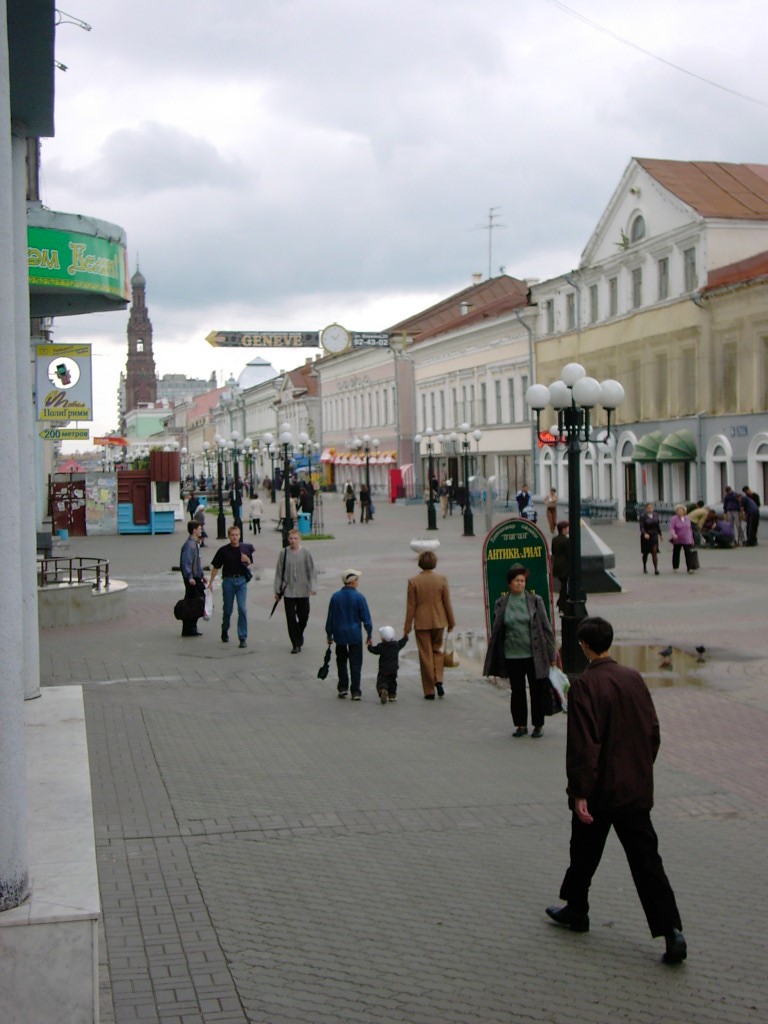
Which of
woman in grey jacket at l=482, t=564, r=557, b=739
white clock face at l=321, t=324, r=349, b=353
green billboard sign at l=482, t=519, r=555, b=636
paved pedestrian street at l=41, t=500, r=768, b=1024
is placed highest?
white clock face at l=321, t=324, r=349, b=353

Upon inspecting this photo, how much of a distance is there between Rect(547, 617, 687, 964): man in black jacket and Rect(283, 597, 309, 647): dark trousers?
404 inches

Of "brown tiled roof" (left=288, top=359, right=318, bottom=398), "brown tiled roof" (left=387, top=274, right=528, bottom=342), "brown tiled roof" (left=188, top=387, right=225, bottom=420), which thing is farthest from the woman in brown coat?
"brown tiled roof" (left=188, top=387, right=225, bottom=420)

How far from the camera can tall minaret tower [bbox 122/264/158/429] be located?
176 metres

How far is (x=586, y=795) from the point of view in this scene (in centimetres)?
579

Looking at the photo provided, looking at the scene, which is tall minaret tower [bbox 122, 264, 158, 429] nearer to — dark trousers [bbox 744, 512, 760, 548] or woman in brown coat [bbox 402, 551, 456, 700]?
dark trousers [bbox 744, 512, 760, 548]

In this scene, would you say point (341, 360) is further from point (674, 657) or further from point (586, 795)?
point (586, 795)

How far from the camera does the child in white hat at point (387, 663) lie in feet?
41.8

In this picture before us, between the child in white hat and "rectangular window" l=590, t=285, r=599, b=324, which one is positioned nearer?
the child in white hat

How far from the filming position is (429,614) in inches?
505

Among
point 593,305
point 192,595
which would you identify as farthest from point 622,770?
point 593,305

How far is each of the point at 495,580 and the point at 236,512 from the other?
29876 mm

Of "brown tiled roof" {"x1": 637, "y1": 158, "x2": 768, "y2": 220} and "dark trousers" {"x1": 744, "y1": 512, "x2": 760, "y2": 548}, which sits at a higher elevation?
"brown tiled roof" {"x1": 637, "y1": 158, "x2": 768, "y2": 220}

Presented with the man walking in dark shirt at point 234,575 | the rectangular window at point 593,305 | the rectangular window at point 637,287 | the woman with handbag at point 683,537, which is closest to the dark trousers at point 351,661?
the man walking in dark shirt at point 234,575

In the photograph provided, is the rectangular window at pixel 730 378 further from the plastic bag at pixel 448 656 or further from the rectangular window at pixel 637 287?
the plastic bag at pixel 448 656
